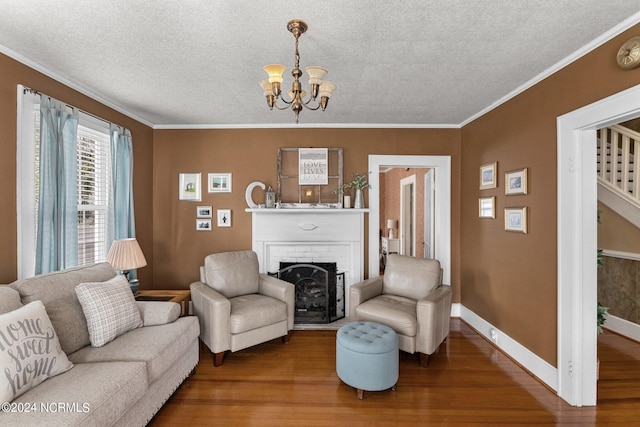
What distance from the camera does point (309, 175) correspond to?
13.3 feet

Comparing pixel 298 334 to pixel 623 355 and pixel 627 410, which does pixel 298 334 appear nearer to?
pixel 627 410

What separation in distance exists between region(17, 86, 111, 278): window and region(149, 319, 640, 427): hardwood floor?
162cm

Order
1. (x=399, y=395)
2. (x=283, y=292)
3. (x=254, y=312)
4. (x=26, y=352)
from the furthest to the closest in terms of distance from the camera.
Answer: (x=283, y=292) → (x=254, y=312) → (x=399, y=395) → (x=26, y=352)

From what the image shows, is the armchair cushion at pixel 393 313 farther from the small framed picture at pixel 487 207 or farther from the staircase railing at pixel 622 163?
the staircase railing at pixel 622 163

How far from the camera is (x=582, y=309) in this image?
7.32 ft

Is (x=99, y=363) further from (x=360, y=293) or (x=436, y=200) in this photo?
(x=436, y=200)

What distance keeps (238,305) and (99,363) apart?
51.8 inches

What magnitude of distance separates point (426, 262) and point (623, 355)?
2119 millimetres

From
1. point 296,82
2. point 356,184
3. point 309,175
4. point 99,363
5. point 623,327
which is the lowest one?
point 623,327

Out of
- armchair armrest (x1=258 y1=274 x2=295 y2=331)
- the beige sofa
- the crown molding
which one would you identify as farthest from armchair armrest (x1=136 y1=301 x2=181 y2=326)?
the crown molding

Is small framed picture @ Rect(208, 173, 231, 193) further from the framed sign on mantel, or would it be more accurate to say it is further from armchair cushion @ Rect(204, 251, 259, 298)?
armchair cushion @ Rect(204, 251, 259, 298)

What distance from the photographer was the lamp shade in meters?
2.90

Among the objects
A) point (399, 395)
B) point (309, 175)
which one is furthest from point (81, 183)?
point (399, 395)

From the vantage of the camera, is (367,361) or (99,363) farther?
(367,361)
